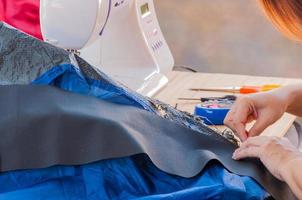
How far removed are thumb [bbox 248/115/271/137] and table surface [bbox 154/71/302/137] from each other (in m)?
0.22

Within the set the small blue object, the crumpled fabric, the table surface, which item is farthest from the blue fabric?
the table surface

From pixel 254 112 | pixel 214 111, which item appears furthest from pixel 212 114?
pixel 254 112

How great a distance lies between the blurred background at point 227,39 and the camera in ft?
9.05

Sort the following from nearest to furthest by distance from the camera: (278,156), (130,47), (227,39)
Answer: (278,156)
(130,47)
(227,39)

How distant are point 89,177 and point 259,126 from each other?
47 cm

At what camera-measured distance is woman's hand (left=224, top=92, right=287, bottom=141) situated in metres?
1.20

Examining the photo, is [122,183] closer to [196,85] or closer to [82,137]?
[82,137]

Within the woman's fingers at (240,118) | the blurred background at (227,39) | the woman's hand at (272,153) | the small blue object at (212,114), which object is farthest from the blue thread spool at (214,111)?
the blurred background at (227,39)

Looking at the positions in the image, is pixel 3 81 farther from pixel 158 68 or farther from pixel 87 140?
pixel 158 68

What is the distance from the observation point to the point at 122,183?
2.87 feet

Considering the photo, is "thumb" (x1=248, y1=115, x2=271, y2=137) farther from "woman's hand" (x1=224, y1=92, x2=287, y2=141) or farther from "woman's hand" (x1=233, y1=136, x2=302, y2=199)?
"woman's hand" (x1=233, y1=136, x2=302, y2=199)

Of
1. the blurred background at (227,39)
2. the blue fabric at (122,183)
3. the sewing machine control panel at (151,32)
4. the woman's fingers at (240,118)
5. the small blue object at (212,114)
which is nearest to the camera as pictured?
the blue fabric at (122,183)

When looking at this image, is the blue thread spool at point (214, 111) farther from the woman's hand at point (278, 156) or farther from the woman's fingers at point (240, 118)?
the woman's hand at point (278, 156)

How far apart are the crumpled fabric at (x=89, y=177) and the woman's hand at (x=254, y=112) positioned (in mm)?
278
